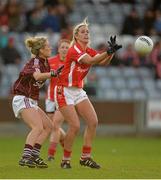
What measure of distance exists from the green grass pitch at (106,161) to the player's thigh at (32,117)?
2.45ft

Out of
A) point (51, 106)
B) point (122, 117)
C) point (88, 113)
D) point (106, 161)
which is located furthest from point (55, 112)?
point (122, 117)

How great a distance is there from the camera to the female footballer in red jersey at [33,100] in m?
14.3

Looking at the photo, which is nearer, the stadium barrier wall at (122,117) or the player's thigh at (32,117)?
the player's thigh at (32,117)

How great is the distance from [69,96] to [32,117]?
2.59ft

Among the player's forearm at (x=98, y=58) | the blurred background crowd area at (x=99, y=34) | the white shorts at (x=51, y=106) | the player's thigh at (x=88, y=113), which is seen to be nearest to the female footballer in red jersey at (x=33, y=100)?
the player's thigh at (x=88, y=113)

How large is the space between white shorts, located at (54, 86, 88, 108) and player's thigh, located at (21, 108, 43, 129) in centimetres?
52

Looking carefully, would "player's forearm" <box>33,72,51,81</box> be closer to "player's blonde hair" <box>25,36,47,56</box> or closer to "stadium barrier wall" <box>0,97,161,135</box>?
"player's blonde hair" <box>25,36,47,56</box>

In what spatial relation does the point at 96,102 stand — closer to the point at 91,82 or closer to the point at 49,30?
the point at 91,82

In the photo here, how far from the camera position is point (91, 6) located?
30250 millimetres

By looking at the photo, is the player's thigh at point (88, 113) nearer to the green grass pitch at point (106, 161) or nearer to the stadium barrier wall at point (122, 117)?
the green grass pitch at point (106, 161)

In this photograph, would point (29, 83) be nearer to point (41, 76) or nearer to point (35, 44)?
point (41, 76)

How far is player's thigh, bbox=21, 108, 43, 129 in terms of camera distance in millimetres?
14375

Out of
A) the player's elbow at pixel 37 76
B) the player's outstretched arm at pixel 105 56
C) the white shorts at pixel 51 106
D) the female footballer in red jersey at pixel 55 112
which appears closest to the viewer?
the player's outstretched arm at pixel 105 56

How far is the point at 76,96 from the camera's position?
581 inches
